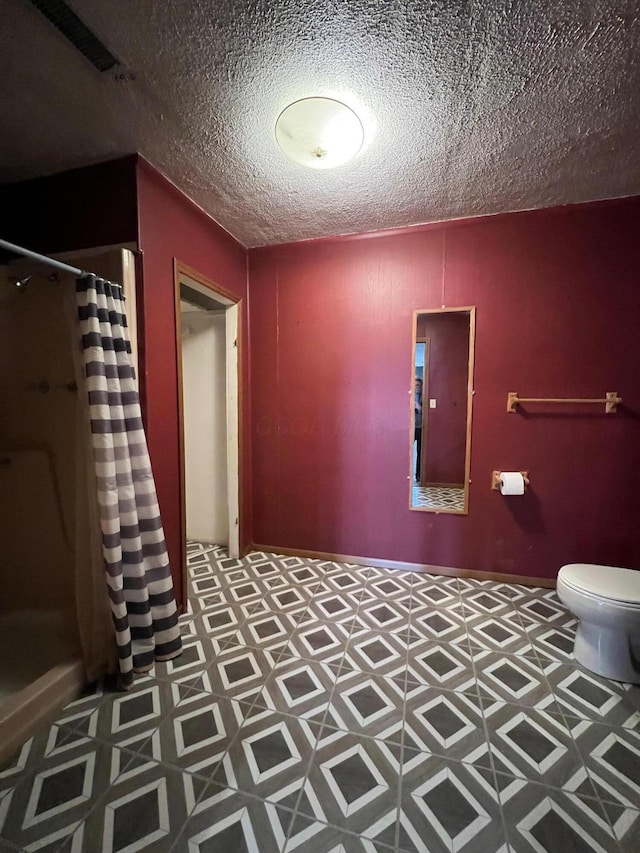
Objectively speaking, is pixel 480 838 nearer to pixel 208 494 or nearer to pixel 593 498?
pixel 593 498

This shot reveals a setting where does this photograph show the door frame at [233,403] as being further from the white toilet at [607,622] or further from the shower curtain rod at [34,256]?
the white toilet at [607,622]

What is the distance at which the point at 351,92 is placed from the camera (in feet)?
4.00

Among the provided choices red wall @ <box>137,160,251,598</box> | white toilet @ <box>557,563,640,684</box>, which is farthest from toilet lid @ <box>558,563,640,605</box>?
red wall @ <box>137,160,251,598</box>

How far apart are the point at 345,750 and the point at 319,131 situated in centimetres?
220

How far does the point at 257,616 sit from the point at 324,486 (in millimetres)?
952

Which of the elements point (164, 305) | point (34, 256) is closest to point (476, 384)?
point (164, 305)

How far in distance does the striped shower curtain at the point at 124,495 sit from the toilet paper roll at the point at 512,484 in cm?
192

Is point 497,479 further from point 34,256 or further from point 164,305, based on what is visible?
point 34,256

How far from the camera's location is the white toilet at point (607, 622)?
142 cm

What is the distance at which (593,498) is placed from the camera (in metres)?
2.09

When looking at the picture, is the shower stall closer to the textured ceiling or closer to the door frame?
the textured ceiling

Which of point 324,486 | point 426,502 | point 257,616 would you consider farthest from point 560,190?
point 257,616

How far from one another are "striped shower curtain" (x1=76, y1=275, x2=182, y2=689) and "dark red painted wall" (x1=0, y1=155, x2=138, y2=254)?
0.37 metres

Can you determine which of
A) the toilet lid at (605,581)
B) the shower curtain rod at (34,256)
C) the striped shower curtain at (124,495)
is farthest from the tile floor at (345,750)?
the shower curtain rod at (34,256)
